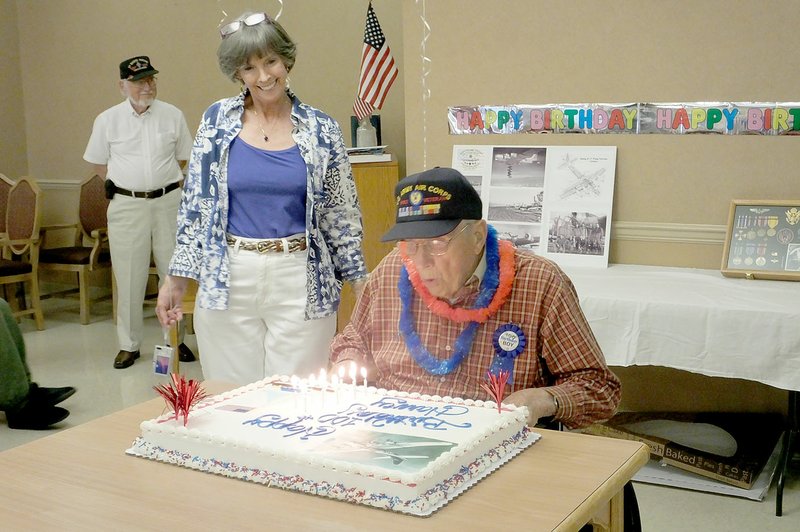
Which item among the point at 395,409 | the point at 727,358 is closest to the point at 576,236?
the point at 727,358

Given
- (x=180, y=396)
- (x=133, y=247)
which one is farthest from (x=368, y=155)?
(x=180, y=396)

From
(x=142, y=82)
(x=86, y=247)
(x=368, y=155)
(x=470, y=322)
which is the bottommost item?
(x=86, y=247)

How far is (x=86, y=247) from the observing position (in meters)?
6.98

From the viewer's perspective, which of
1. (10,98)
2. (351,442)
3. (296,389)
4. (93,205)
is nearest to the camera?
(351,442)

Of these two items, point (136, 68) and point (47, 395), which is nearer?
point (47, 395)

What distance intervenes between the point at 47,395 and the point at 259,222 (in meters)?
2.37

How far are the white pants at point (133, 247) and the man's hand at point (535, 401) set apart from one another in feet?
13.4

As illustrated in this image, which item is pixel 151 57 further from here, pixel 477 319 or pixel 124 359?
pixel 477 319

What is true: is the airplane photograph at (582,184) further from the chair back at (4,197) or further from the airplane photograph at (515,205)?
the chair back at (4,197)

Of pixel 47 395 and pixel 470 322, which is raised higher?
pixel 470 322

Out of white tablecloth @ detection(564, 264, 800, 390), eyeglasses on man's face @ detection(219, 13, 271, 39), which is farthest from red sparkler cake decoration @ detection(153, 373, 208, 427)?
white tablecloth @ detection(564, 264, 800, 390)

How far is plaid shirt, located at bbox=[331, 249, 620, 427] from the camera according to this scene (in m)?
2.07

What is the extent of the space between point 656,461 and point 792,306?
84cm

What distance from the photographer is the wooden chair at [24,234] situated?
259 inches
